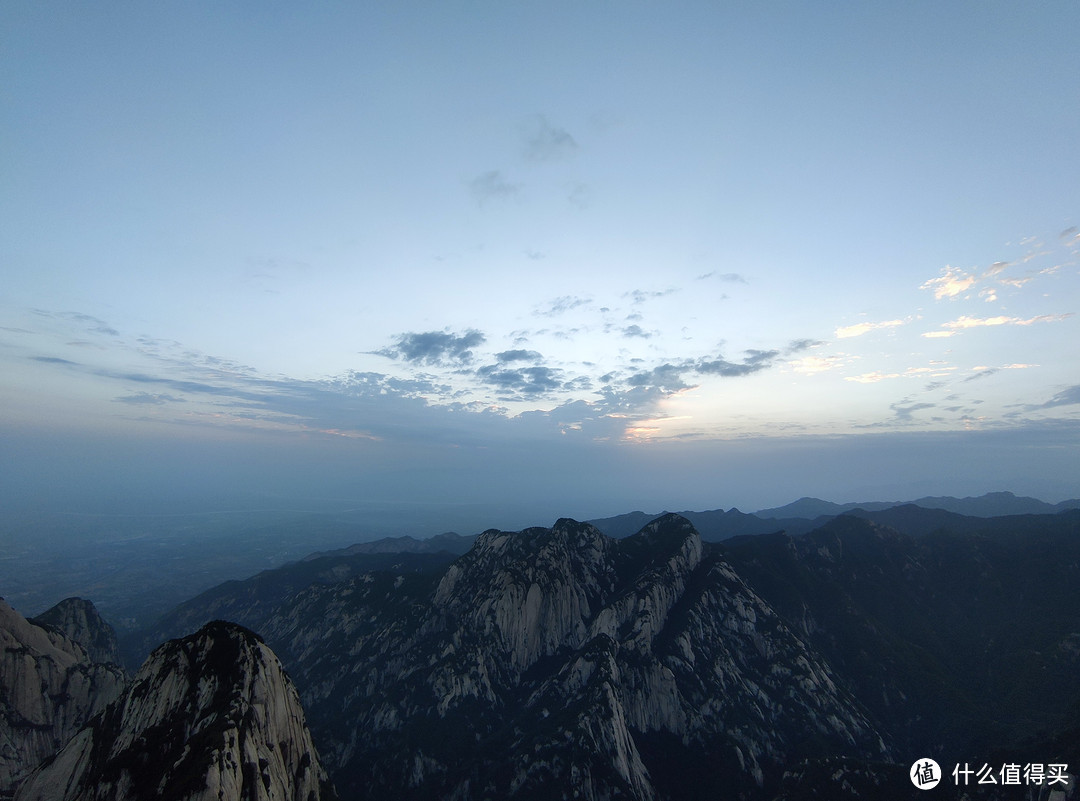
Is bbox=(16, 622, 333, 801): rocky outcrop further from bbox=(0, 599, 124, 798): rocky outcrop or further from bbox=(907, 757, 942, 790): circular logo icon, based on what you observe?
bbox=(907, 757, 942, 790): circular logo icon

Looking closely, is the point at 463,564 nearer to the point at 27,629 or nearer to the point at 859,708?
the point at 27,629

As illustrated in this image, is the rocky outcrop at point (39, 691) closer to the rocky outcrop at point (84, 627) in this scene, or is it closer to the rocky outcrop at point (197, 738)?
the rocky outcrop at point (197, 738)

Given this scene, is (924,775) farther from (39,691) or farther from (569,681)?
(39,691)

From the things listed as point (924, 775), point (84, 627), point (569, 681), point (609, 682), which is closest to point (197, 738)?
point (609, 682)

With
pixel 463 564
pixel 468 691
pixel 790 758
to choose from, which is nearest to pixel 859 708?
pixel 790 758

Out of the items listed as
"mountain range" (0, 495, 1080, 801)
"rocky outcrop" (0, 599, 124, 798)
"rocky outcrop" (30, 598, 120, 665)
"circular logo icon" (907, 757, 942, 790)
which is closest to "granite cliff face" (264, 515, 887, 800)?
"mountain range" (0, 495, 1080, 801)

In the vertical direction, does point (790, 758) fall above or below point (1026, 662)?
below
